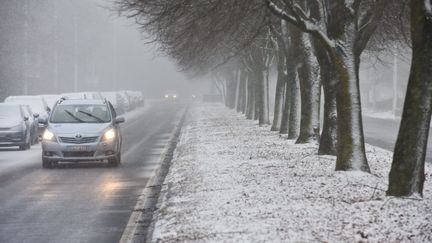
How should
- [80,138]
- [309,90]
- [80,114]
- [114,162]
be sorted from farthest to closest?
[309,90]
[80,114]
[114,162]
[80,138]

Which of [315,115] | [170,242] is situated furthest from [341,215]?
[315,115]

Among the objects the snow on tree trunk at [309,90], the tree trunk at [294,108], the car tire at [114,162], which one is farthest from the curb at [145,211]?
the tree trunk at [294,108]

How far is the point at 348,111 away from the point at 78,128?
25.1 ft

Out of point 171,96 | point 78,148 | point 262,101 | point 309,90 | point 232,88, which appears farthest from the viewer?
point 171,96

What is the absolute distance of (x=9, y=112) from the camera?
26359mm

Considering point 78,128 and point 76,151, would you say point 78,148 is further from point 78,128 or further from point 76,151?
point 78,128

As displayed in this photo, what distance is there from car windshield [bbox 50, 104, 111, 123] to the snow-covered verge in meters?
3.45

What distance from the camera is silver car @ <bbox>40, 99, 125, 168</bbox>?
17.9 m

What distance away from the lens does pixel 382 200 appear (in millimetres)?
10117

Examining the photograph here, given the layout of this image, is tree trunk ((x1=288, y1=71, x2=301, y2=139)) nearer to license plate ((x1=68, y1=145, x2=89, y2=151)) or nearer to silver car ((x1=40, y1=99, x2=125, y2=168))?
silver car ((x1=40, y1=99, x2=125, y2=168))

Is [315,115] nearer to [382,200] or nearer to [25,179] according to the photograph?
[25,179]

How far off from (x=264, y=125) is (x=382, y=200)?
81.0 feet

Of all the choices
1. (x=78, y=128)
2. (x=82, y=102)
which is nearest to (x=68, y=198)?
(x=78, y=128)

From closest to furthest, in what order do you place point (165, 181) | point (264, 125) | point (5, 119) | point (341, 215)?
point (341, 215), point (165, 181), point (5, 119), point (264, 125)
